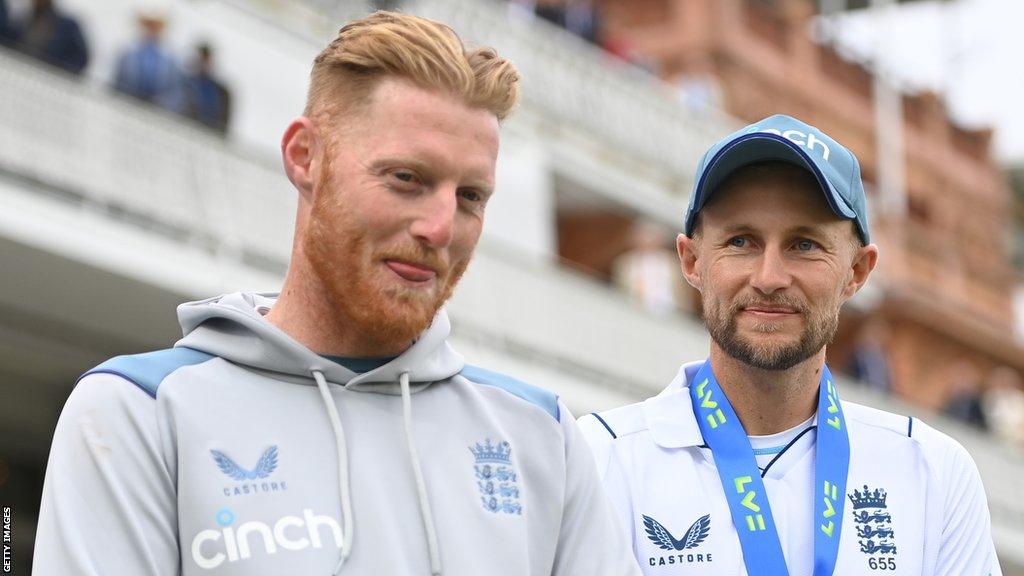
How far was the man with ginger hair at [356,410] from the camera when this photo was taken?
317 cm

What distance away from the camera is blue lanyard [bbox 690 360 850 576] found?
385 centimetres

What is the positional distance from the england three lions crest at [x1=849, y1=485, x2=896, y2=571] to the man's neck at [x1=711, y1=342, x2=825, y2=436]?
21cm

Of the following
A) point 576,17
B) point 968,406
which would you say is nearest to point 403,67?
point 576,17

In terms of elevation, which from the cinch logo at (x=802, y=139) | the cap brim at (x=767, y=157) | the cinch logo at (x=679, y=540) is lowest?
the cinch logo at (x=679, y=540)

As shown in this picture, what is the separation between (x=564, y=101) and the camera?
77.4 feet

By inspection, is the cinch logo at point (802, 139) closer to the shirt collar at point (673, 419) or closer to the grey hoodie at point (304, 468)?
the shirt collar at point (673, 419)

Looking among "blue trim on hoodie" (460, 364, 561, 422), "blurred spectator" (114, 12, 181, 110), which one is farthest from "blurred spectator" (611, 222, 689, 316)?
"blue trim on hoodie" (460, 364, 561, 422)

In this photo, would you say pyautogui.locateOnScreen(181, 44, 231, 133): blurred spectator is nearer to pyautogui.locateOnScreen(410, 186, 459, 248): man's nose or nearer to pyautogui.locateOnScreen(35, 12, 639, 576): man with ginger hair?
pyautogui.locateOnScreen(35, 12, 639, 576): man with ginger hair

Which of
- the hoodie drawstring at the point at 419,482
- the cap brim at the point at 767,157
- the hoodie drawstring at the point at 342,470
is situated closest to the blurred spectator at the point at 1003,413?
the cap brim at the point at 767,157

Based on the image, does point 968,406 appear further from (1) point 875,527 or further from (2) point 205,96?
(1) point 875,527

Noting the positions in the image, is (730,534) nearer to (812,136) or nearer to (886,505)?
(886,505)

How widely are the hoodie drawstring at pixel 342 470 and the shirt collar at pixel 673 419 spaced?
3.17 ft

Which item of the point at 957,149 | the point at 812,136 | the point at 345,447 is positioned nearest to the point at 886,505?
the point at 812,136

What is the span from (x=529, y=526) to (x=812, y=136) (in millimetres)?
1103
